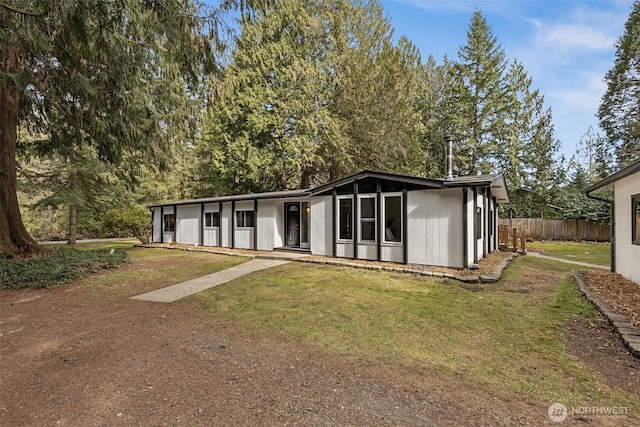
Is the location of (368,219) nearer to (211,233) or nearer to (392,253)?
(392,253)

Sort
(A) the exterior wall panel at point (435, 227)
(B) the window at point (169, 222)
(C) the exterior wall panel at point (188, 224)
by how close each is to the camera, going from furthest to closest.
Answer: (B) the window at point (169, 222) → (C) the exterior wall panel at point (188, 224) → (A) the exterior wall panel at point (435, 227)

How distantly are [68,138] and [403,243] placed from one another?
11.5 meters

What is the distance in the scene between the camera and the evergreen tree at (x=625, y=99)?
20391 mm

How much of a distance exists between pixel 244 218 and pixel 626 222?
1311 centimetres

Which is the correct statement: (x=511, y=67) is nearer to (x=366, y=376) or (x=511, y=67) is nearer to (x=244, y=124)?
(x=244, y=124)

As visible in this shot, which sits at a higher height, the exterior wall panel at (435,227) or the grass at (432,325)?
the exterior wall panel at (435,227)

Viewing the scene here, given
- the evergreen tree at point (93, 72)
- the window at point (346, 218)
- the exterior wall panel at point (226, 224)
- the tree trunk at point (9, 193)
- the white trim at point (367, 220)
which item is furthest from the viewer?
the exterior wall panel at point (226, 224)

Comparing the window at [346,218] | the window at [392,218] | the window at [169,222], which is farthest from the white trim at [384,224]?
the window at [169,222]

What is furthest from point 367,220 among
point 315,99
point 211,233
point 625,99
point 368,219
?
point 625,99

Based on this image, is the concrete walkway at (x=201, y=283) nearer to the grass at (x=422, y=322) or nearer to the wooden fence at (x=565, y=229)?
the grass at (x=422, y=322)

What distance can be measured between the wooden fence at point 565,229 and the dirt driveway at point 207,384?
1953 centimetres

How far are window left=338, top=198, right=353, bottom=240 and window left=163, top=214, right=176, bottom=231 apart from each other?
37.4 ft

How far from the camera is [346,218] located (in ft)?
36.4

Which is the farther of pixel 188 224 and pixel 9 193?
pixel 188 224
